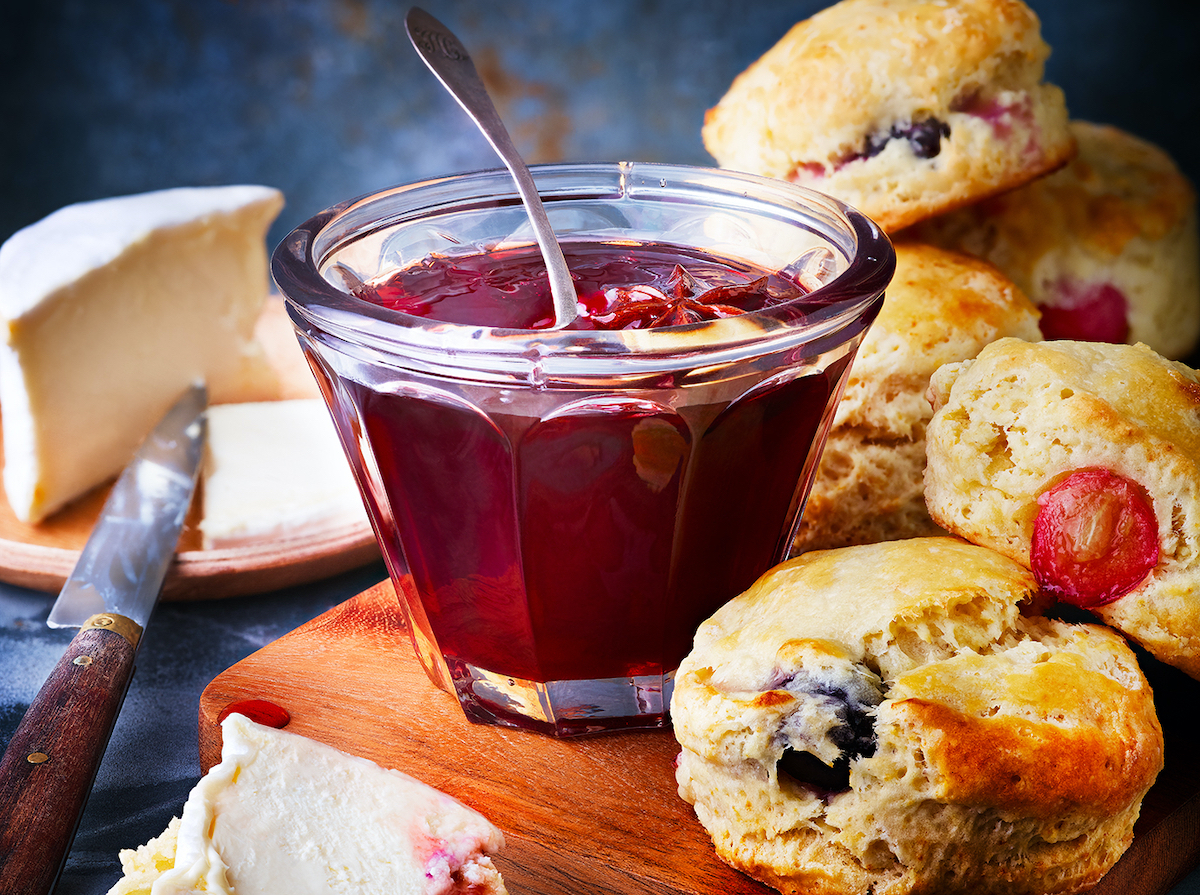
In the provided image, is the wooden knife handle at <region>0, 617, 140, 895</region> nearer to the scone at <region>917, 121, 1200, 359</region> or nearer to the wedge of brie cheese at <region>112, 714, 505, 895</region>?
the wedge of brie cheese at <region>112, 714, 505, 895</region>

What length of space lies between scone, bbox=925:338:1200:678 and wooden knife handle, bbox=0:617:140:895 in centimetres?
110

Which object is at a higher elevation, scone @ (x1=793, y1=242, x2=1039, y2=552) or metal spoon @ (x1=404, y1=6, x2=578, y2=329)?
metal spoon @ (x1=404, y1=6, x2=578, y2=329)

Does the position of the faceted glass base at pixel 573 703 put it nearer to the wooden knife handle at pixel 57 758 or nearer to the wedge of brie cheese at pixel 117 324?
the wooden knife handle at pixel 57 758

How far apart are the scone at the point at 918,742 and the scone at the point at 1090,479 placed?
59 mm

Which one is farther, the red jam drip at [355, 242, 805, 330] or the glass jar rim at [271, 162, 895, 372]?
the red jam drip at [355, 242, 805, 330]

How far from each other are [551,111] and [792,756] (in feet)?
9.15

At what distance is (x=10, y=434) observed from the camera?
2.44 meters

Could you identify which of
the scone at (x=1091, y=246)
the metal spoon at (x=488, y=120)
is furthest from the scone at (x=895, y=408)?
the metal spoon at (x=488, y=120)

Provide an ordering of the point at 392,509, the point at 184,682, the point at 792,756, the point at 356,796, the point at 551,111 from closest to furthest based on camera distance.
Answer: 1. the point at 792,756
2. the point at 356,796
3. the point at 392,509
4. the point at 184,682
5. the point at 551,111

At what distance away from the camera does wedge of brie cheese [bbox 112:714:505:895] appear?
117 centimetres

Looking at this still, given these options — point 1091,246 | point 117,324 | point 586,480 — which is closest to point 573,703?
point 586,480

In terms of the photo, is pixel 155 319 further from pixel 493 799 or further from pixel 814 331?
pixel 814 331

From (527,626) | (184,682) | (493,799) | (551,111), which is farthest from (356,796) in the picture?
(551,111)

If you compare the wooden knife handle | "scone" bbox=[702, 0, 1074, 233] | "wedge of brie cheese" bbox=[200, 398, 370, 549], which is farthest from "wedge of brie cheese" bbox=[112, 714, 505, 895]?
"scone" bbox=[702, 0, 1074, 233]
